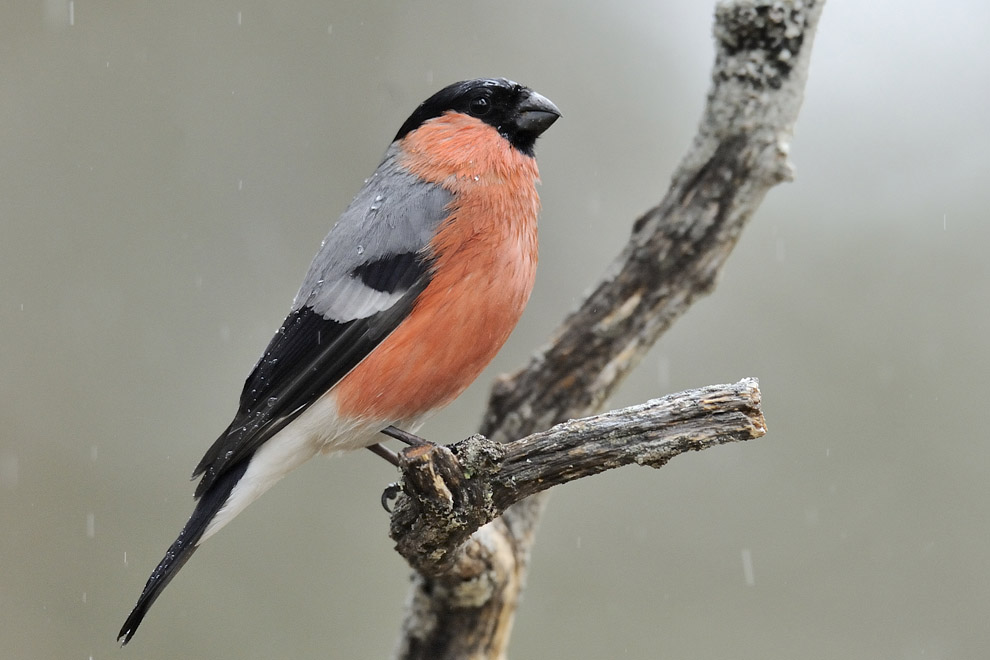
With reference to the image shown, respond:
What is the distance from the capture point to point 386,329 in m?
3.37

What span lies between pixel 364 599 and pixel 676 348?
9.42ft

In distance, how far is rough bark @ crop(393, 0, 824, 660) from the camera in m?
3.70

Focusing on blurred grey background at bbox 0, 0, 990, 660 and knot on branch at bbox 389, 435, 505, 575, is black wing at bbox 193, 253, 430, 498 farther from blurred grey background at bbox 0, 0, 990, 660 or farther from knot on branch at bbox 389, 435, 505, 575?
blurred grey background at bbox 0, 0, 990, 660

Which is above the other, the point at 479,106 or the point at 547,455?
the point at 479,106

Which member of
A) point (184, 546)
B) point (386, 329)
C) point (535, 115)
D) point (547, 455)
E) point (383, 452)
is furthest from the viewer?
point (383, 452)

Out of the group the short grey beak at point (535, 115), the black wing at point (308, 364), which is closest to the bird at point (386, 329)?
the black wing at point (308, 364)

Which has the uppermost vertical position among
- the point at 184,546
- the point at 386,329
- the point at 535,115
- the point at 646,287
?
the point at 535,115

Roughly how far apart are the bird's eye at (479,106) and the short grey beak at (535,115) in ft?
0.44

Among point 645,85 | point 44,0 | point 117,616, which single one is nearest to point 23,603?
point 117,616

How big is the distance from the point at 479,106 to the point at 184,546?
202 cm

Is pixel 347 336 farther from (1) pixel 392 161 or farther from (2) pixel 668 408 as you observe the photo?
(2) pixel 668 408

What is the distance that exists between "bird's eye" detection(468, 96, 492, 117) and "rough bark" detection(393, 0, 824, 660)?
0.81m

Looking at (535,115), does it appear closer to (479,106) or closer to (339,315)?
(479,106)

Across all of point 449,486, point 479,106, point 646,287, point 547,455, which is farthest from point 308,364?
point 646,287
